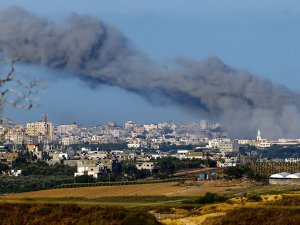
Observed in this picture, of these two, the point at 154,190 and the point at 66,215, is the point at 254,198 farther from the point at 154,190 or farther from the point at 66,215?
the point at 154,190

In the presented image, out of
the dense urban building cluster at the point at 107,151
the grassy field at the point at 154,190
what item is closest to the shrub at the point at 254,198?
the dense urban building cluster at the point at 107,151

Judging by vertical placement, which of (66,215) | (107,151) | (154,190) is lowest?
(66,215)

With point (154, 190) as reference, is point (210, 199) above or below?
below

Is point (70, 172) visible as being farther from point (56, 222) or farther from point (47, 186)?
point (56, 222)

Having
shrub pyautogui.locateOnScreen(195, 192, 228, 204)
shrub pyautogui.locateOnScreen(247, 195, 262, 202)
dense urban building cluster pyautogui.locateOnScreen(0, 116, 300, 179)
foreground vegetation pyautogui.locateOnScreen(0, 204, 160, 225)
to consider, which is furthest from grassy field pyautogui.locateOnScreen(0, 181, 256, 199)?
foreground vegetation pyautogui.locateOnScreen(0, 204, 160, 225)

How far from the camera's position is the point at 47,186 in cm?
5688

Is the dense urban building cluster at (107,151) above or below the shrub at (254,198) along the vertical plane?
above

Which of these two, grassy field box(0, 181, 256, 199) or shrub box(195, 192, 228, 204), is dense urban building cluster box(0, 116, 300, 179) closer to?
grassy field box(0, 181, 256, 199)

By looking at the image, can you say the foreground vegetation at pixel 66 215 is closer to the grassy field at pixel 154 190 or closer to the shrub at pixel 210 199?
the shrub at pixel 210 199

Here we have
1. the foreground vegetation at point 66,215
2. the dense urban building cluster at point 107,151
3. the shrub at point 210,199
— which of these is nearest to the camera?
the foreground vegetation at point 66,215

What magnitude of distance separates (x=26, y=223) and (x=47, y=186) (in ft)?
115

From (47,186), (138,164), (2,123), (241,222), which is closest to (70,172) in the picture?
(138,164)

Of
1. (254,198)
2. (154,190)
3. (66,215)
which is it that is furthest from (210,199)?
(154,190)

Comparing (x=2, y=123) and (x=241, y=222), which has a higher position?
(x=2, y=123)
